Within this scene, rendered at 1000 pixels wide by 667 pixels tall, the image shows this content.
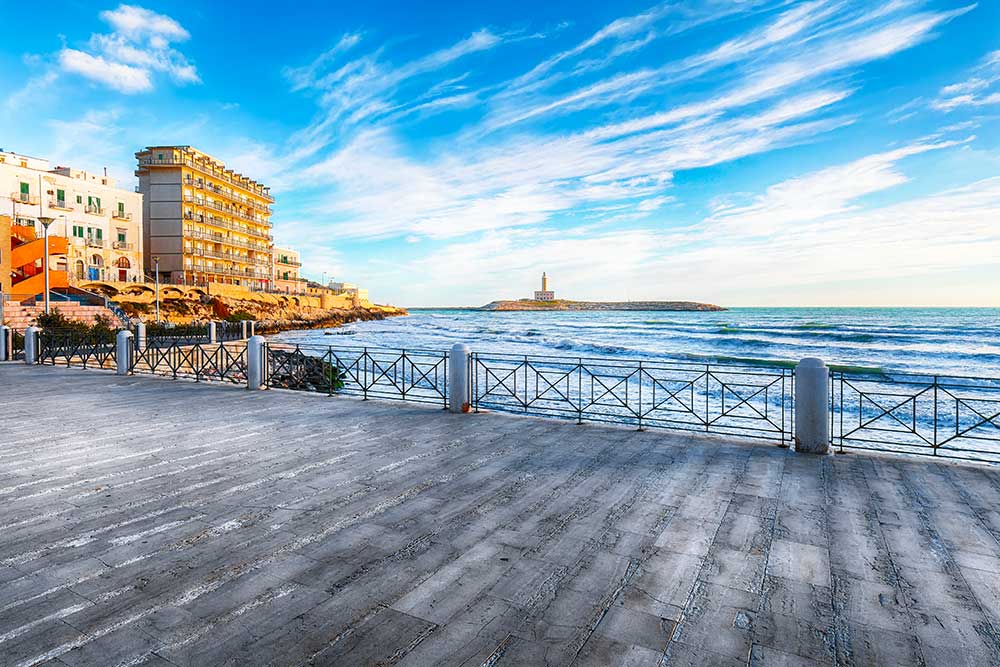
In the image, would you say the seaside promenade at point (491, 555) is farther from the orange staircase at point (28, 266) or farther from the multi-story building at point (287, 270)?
the multi-story building at point (287, 270)

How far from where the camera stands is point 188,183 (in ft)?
188

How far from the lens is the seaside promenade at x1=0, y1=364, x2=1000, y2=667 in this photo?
2.66 m

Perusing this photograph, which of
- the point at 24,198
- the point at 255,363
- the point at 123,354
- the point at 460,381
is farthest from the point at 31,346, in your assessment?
the point at 24,198

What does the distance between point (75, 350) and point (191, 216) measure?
45980 mm

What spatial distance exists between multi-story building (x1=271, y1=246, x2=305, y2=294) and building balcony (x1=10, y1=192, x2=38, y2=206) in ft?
104

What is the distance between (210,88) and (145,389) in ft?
57.1

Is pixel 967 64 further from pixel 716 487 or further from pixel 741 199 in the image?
pixel 716 487

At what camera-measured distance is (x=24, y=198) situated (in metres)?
41.3

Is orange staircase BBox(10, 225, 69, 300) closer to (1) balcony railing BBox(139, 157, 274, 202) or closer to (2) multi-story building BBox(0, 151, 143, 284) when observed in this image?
(2) multi-story building BBox(0, 151, 143, 284)

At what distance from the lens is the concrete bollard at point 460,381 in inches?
368

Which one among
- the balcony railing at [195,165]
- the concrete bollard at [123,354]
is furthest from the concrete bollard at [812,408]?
the balcony railing at [195,165]

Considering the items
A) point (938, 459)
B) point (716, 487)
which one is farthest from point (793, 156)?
point (716, 487)

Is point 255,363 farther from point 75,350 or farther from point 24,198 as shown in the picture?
point 24,198

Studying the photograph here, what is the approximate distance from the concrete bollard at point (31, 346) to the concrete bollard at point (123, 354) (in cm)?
544
